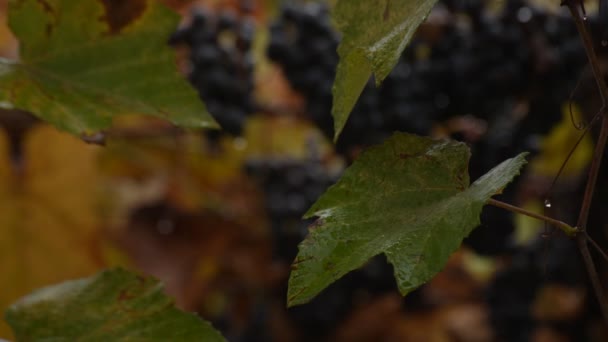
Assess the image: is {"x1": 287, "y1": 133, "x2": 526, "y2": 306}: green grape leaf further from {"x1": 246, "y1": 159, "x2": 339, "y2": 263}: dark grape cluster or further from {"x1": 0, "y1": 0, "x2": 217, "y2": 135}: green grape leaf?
{"x1": 246, "y1": 159, "x2": 339, "y2": 263}: dark grape cluster

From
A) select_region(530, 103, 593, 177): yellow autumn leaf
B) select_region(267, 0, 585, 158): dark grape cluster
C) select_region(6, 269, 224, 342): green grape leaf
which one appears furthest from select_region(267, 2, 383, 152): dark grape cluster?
select_region(6, 269, 224, 342): green grape leaf

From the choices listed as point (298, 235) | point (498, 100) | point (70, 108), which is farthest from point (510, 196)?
point (70, 108)

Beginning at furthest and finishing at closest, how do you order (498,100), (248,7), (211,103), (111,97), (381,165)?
(248,7) → (211,103) → (498,100) → (111,97) → (381,165)

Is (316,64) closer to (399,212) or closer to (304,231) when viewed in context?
(304,231)

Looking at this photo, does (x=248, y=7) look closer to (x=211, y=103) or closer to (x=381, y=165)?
(x=211, y=103)

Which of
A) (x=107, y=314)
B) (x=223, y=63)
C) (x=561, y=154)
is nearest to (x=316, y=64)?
(x=223, y=63)

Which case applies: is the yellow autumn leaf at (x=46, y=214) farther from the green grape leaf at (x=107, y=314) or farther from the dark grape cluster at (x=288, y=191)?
the green grape leaf at (x=107, y=314)

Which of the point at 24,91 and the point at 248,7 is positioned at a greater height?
the point at 248,7

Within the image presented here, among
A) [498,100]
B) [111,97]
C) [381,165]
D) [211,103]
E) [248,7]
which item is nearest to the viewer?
[381,165]
